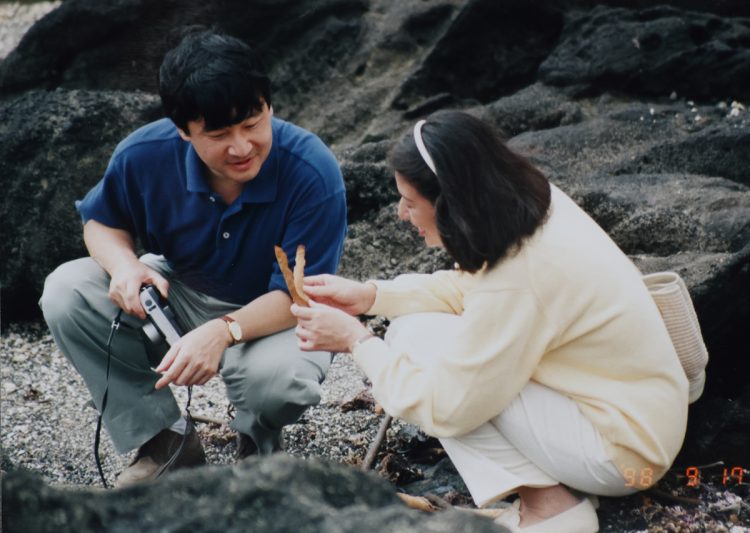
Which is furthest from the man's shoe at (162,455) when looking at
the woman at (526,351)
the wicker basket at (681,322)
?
the wicker basket at (681,322)

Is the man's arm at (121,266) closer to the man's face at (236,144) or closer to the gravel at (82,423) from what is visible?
the man's face at (236,144)

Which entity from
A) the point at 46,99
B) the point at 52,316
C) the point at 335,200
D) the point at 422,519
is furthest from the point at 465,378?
the point at 46,99

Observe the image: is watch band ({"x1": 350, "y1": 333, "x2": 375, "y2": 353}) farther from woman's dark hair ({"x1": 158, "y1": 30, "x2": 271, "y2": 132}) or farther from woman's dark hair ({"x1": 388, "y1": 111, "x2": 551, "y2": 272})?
woman's dark hair ({"x1": 158, "y1": 30, "x2": 271, "y2": 132})

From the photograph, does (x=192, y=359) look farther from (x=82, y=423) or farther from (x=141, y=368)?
(x=82, y=423)

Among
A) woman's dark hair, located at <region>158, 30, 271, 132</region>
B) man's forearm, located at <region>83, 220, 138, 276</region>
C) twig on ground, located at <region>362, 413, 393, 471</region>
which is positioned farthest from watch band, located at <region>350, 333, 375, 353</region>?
man's forearm, located at <region>83, 220, 138, 276</region>

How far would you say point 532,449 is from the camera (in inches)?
115

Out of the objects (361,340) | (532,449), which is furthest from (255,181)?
(532,449)

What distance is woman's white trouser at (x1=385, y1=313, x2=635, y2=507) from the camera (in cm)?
289

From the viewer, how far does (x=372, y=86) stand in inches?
273

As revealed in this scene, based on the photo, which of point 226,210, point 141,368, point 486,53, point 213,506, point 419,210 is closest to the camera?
point 213,506

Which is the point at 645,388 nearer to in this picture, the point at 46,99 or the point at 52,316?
the point at 52,316

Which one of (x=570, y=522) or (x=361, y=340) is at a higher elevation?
(x=361, y=340)

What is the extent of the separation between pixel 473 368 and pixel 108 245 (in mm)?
1479

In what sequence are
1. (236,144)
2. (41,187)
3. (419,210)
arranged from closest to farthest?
(419,210), (236,144), (41,187)
